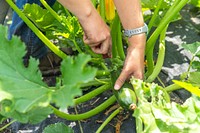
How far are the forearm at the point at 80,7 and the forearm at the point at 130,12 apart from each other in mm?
149

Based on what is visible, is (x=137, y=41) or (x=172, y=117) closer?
(x=172, y=117)

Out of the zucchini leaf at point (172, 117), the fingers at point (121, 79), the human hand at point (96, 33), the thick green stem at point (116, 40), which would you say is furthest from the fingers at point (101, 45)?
the zucchini leaf at point (172, 117)

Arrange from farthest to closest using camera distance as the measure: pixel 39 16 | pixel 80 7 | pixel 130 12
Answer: pixel 39 16, pixel 130 12, pixel 80 7

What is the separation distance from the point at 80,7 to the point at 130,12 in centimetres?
22

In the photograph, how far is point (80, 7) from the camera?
5.04 feet

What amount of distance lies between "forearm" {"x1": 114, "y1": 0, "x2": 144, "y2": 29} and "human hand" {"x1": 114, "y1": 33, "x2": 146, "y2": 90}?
0.05 metres

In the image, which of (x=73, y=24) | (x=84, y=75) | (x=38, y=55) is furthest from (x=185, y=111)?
(x=38, y=55)

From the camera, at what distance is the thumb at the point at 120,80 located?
1719mm

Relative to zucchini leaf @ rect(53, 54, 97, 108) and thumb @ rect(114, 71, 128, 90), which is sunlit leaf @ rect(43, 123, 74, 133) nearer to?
thumb @ rect(114, 71, 128, 90)

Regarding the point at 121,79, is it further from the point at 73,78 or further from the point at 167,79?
the point at 167,79

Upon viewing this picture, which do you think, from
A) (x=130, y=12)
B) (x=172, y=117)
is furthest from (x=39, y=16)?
(x=172, y=117)

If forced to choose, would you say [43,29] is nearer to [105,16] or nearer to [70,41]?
[70,41]

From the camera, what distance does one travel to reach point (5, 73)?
134 cm

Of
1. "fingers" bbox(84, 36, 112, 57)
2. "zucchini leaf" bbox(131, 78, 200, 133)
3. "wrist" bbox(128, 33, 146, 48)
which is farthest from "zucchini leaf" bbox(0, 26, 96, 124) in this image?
"wrist" bbox(128, 33, 146, 48)
